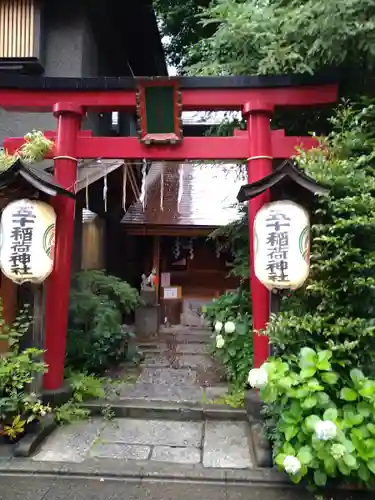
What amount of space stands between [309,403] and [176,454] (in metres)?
1.85

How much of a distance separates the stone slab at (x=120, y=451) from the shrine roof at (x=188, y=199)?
19.1 ft

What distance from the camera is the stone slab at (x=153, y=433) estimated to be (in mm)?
5121

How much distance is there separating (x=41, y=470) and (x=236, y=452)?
2232 mm

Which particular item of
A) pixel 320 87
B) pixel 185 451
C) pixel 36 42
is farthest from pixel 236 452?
pixel 36 42

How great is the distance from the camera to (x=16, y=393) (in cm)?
499

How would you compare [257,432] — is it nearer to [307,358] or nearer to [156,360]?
[307,358]

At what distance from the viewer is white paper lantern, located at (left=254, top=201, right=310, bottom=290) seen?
15.2ft

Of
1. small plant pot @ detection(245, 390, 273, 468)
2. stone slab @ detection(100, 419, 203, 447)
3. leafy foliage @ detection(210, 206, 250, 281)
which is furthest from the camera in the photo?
leafy foliage @ detection(210, 206, 250, 281)

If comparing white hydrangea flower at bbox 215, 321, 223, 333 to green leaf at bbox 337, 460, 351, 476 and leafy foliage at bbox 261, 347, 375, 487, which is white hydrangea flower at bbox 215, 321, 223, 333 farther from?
green leaf at bbox 337, 460, 351, 476

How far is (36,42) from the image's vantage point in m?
7.89

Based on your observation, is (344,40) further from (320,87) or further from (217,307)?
(217,307)

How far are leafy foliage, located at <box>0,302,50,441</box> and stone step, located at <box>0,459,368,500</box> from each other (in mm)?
471

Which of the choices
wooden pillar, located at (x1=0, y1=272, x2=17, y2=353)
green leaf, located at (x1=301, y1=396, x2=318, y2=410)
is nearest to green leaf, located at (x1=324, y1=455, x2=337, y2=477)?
green leaf, located at (x1=301, y1=396, x2=318, y2=410)

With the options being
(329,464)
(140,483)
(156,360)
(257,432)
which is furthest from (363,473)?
(156,360)
